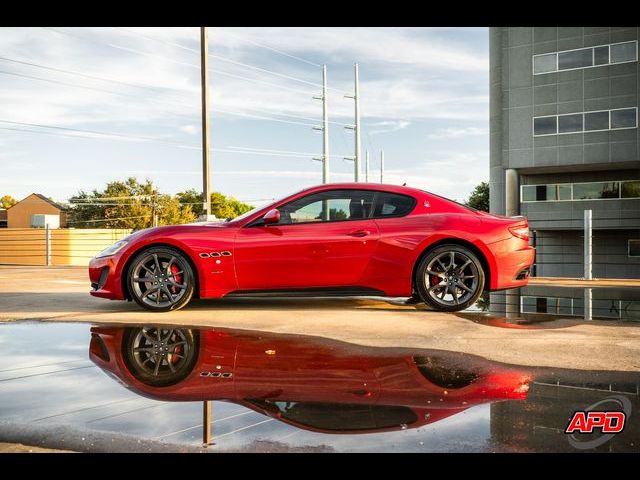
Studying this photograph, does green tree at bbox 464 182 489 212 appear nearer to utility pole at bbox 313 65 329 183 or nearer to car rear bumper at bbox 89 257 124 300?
utility pole at bbox 313 65 329 183

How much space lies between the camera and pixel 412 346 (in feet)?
15.3

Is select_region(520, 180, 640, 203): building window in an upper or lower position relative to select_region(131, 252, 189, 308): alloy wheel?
upper

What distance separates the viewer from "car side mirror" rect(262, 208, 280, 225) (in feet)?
21.1

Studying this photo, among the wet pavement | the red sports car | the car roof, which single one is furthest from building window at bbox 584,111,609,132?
the wet pavement

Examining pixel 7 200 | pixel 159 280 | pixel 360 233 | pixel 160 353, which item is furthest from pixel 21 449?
pixel 7 200

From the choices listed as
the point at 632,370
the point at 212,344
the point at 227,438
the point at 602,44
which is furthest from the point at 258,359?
the point at 602,44

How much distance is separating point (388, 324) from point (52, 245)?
2364cm

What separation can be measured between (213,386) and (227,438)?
880 millimetres

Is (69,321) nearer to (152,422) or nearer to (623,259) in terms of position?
(152,422)

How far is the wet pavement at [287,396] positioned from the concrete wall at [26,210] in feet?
324

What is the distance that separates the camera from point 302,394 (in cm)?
337

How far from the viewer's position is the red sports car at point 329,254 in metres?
6.41

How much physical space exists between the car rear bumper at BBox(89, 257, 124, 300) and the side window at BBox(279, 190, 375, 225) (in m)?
1.80
